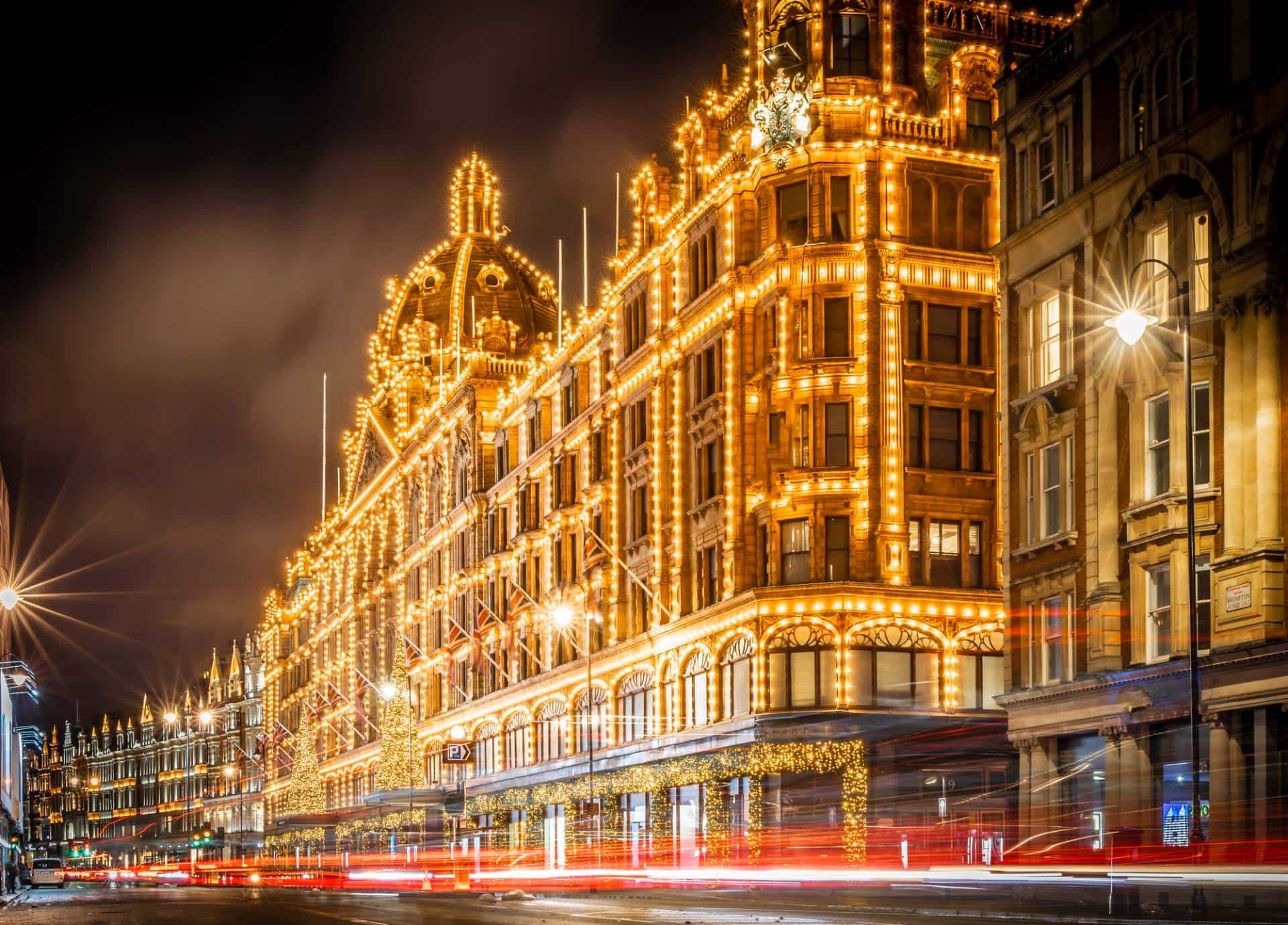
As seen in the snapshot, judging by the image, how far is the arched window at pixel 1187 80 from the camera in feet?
129

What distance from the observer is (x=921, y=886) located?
4556cm

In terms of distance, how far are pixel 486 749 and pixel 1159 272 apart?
5799 centimetres

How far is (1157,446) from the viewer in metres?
40.6

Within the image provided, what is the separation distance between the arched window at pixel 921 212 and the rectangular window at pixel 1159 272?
732 inches

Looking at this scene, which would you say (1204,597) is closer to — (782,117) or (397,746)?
(782,117)

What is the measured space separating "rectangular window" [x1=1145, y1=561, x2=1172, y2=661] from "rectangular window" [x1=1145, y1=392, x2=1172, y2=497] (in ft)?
5.45

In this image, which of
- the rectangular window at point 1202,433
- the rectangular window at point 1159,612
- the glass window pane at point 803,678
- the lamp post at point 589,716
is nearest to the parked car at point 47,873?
the lamp post at point 589,716

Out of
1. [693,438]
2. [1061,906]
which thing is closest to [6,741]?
[693,438]

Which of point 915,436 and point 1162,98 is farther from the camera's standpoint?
point 915,436

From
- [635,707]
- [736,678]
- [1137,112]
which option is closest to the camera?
[1137,112]

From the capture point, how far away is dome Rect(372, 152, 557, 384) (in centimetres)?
13588

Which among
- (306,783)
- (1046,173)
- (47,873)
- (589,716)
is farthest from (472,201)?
(1046,173)

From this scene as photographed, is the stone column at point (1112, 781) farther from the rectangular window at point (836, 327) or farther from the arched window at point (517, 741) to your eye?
the arched window at point (517, 741)

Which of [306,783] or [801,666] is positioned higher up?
[801,666]
